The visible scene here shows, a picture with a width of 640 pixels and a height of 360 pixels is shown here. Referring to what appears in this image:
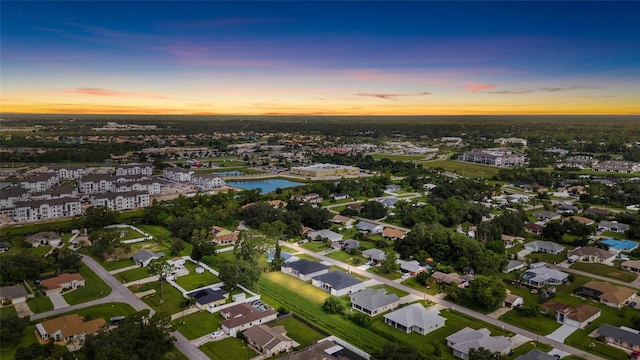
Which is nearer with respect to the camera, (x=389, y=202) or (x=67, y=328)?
(x=67, y=328)

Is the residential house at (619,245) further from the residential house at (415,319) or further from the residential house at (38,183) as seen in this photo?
the residential house at (38,183)

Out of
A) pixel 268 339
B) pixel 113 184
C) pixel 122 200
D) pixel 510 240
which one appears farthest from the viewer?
pixel 113 184

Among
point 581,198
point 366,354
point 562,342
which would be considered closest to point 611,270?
point 562,342

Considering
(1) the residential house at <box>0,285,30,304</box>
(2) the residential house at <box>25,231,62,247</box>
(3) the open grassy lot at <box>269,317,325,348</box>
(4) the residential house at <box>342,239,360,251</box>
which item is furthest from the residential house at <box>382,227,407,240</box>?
(2) the residential house at <box>25,231,62,247</box>

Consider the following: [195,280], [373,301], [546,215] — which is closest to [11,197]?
[195,280]

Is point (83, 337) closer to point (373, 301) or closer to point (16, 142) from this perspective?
point (373, 301)

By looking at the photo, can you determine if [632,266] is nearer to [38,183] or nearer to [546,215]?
[546,215]

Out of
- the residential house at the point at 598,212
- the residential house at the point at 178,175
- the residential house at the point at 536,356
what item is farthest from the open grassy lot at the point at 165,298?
the residential house at the point at 598,212
